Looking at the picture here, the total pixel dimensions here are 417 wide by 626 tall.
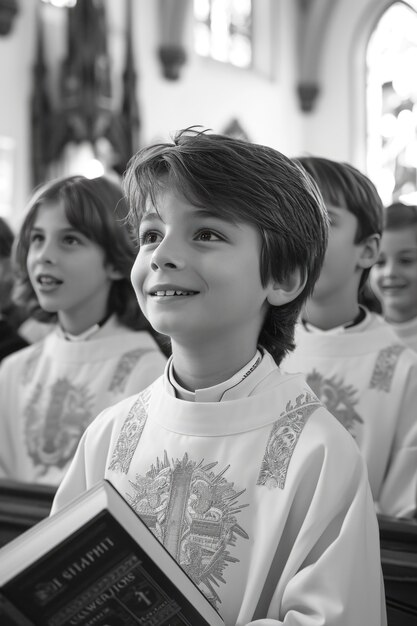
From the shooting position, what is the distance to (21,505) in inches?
78.5

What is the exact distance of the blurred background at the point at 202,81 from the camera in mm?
9523

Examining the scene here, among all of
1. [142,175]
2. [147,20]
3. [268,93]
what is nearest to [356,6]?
[268,93]

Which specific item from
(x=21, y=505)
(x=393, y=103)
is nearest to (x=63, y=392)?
(x=21, y=505)

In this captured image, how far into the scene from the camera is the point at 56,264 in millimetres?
2570

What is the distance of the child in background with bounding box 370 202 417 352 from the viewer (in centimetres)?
319

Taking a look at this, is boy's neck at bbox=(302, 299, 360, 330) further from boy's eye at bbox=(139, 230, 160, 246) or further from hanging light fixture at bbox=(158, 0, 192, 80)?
hanging light fixture at bbox=(158, 0, 192, 80)

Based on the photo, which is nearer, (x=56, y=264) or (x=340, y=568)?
(x=340, y=568)

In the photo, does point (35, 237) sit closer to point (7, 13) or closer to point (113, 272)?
point (113, 272)

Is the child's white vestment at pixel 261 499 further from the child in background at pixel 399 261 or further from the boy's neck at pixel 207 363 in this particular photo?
the child in background at pixel 399 261

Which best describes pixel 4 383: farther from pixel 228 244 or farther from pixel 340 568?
pixel 340 568

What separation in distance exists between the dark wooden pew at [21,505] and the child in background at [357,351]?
2.80 ft

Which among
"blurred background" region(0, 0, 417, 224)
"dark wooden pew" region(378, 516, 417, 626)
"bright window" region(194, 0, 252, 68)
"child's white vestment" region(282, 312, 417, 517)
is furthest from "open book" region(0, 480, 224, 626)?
"bright window" region(194, 0, 252, 68)

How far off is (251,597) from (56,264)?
4.99ft

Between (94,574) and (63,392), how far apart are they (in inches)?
64.1
